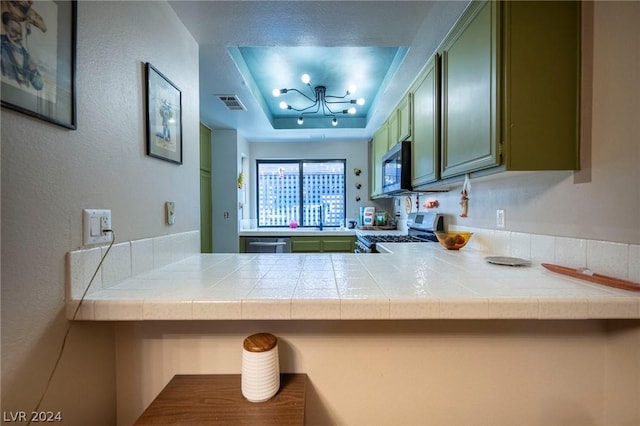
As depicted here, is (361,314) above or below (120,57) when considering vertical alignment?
below

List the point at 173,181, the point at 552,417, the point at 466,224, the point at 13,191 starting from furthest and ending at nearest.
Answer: the point at 466,224 → the point at 173,181 → the point at 552,417 → the point at 13,191

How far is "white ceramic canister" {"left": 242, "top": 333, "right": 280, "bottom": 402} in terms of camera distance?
81 cm

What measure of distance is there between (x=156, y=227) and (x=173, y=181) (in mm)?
292

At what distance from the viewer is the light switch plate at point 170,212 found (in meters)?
1.30

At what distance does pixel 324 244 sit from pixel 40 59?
3.07 m

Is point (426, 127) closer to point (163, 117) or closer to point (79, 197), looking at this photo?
point (163, 117)

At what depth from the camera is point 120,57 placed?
39.7 inches

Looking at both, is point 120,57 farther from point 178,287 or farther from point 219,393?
point 219,393

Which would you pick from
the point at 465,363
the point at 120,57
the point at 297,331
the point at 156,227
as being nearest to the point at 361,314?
the point at 297,331

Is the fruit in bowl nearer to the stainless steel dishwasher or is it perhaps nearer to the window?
the stainless steel dishwasher

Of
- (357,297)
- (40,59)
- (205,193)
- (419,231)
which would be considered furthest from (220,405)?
(205,193)

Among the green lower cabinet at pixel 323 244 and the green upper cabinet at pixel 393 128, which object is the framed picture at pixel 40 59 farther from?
the green lower cabinet at pixel 323 244

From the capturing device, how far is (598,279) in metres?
0.89

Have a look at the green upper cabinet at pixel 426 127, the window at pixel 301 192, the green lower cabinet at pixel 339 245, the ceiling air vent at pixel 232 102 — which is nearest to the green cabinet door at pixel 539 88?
the green upper cabinet at pixel 426 127
